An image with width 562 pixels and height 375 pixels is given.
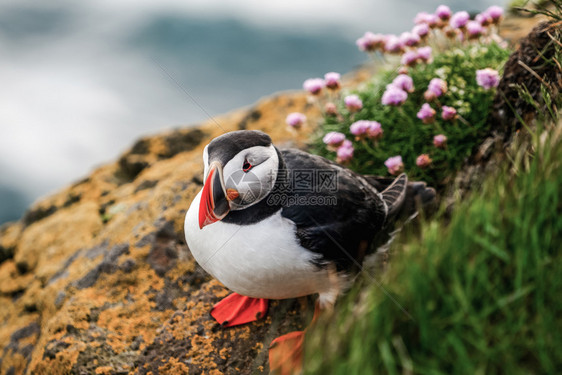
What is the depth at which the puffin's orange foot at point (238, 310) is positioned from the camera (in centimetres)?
327

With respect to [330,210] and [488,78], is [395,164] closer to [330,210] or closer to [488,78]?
[488,78]

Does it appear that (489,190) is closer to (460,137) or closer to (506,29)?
(460,137)

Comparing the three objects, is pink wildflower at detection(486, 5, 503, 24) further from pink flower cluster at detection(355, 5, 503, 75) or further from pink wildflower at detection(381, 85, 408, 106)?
pink wildflower at detection(381, 85, 408, 106)

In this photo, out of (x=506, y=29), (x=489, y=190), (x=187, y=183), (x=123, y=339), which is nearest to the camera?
(x=489, y=190)

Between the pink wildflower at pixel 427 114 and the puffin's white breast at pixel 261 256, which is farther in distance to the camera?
the pink wildflower at pixel 427 114

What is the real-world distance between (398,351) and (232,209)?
4.65 feet

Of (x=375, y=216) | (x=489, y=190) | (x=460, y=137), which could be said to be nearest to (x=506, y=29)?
(x=460, y=137)

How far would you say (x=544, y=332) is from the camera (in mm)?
1436

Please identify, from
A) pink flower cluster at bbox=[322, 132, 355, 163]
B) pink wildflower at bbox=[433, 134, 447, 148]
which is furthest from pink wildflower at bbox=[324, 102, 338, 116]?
pink wildflower at bbox=[433, 134, 447, 148]

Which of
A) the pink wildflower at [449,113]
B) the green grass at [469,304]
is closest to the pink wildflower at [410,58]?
the pink wildflower at [449,113]

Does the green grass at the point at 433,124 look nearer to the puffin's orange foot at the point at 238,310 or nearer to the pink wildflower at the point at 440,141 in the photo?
the pink wildflower at the point at 440,141

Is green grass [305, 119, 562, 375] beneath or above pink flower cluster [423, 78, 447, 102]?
above

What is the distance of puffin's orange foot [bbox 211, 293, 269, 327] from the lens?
3268 millimetres

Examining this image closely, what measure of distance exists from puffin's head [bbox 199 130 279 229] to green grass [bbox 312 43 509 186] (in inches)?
76.7
